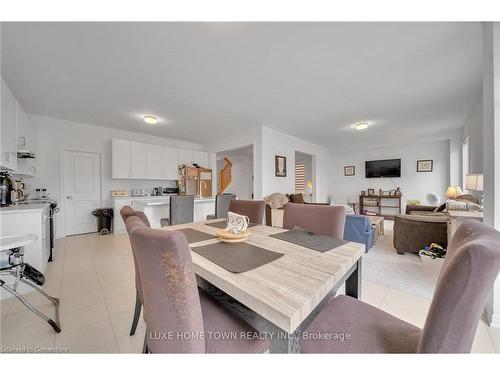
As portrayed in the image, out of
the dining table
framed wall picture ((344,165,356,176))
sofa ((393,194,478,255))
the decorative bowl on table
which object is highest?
framed wall picture ((344,165,356,176))

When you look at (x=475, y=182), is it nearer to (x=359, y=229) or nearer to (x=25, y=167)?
(x=359, y=229)

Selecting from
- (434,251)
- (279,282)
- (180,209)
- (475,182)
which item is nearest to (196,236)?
(279,282)

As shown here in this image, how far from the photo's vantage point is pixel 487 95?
1.53 m

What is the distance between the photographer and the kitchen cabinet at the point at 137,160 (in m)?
4.40

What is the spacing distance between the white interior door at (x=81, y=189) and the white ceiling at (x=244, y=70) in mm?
853

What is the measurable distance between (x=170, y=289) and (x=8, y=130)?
3.36 metres

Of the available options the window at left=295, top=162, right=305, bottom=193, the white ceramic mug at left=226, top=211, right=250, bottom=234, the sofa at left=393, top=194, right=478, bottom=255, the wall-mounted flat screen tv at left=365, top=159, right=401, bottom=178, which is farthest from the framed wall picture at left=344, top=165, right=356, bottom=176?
the white ceramic mug at left=226, top=211, right=250, bottom=234

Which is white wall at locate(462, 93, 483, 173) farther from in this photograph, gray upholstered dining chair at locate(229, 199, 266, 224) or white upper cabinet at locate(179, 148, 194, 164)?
white upper cabinet at locate(179, 148, 194, 164)

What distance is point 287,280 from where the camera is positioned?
732 millimetres

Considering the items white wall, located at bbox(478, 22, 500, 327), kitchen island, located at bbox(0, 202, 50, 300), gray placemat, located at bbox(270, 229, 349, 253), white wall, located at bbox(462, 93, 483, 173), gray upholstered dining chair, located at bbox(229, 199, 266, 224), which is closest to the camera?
gray placemat, located at bbox(270, 229, 349, 253)

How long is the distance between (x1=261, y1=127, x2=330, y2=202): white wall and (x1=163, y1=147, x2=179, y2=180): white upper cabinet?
8.14 feet

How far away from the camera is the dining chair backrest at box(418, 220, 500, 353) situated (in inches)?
17.5
